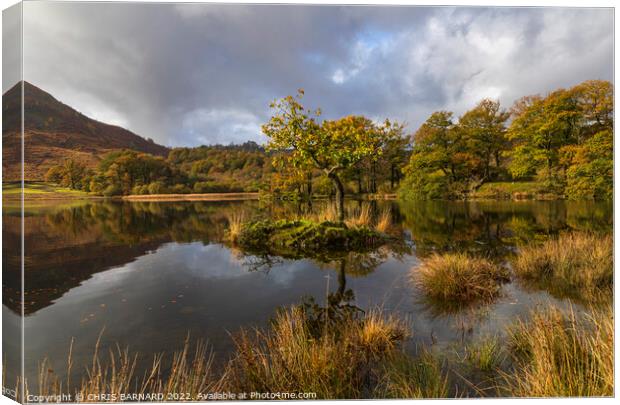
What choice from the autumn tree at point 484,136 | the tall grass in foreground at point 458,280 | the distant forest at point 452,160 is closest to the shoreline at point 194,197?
the distant forest at point 452,160

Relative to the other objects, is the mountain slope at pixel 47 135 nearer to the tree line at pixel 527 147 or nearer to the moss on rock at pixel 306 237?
the moss on rock at pixel 306 237

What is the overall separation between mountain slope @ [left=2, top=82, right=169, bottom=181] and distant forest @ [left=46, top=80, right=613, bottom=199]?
2.51 feet

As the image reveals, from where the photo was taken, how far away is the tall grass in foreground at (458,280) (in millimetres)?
5105

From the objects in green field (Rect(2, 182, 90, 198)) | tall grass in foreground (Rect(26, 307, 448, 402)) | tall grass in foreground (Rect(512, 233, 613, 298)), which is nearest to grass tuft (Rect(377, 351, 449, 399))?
tall grass in foreground (Rect(26, 307, 448, 402))

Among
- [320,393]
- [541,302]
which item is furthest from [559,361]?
[320,393]

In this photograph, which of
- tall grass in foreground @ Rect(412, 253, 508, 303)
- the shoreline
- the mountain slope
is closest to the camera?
the mountain slope

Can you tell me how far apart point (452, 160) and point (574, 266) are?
666 inches

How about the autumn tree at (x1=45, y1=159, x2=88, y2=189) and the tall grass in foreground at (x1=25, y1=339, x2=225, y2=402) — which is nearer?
the tall grass in foreground at (x1=25, y1=339, x2=225, y2=402)

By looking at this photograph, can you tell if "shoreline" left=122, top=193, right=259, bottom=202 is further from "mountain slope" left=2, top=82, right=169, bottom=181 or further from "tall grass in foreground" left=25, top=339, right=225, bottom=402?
"tall grass in foreground" left=25, top=339, right=225, bottom=402

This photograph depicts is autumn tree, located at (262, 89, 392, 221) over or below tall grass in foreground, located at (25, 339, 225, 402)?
over

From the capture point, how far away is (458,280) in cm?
529

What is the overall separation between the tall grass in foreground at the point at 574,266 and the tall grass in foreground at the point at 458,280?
2.53 ft

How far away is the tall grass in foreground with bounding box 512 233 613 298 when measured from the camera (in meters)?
5.33

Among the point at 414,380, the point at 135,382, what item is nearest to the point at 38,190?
the point at 135,382
